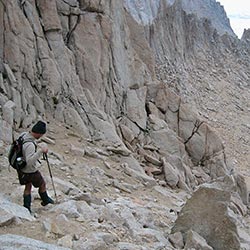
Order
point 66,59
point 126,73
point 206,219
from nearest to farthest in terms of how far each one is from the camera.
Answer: point 206,219 → point 66,59 → point 126,73

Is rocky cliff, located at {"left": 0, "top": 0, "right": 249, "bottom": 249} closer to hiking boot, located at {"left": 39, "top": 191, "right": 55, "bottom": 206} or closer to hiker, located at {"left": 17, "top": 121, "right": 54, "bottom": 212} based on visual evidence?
hiking boot, located at {"left": 39, "top": 191, "right": 55, "bottom": 206}

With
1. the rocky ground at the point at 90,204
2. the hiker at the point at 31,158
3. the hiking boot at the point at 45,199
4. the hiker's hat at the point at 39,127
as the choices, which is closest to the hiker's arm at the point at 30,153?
the hiker at the point at 31,158

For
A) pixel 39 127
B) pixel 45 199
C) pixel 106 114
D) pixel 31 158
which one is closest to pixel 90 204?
pixel 45 199

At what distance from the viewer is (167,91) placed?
2591cm

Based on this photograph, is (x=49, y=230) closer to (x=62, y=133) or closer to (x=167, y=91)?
(x=62, y=133)

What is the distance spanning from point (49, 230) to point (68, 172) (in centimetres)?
623

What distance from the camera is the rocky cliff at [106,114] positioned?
11.9m

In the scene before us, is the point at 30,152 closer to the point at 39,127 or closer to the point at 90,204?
the point at 39,127

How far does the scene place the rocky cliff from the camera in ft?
38.9

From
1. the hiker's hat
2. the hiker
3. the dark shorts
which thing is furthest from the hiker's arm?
the dark shorts

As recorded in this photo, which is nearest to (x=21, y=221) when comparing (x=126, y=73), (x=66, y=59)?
(x=66, y=59)

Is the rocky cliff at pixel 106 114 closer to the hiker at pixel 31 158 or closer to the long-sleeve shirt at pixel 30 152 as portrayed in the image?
the hiker at pixel 31 158

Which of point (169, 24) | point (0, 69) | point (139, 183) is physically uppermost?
point (169, 24)

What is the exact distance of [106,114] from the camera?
69.5 ft
